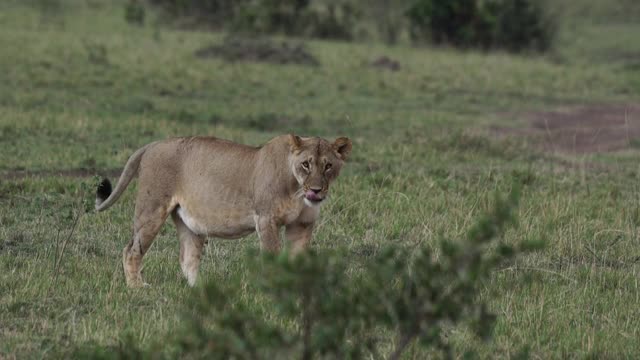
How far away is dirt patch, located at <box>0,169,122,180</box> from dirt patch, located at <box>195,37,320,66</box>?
13538mm

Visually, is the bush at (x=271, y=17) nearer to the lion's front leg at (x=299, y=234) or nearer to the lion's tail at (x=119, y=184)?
the lion's tail at (x=119, y=184)

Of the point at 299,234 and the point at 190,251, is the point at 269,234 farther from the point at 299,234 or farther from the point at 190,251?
the point at 190,251

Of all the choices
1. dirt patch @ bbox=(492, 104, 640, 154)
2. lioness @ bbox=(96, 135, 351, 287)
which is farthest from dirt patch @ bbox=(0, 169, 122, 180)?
dirt patch @ bbox=(492, 104, 640, 154)

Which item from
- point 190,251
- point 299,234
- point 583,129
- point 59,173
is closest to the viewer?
point 299,234

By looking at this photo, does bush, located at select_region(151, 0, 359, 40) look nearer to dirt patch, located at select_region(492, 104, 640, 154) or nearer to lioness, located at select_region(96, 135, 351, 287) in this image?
dirt patch, located at select_region(492, 104, 640, 154)

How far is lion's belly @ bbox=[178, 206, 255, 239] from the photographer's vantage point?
262 inches

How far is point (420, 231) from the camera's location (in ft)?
28.1

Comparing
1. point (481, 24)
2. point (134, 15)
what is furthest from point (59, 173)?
point (481, 24)

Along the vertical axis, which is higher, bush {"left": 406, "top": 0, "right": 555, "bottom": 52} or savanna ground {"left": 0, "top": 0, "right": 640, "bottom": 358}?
savanna ground {"left": 0, "top": 0, "right": 640, "bottom": 358}

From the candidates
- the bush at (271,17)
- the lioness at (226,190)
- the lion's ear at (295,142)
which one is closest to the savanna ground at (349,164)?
the lioness at (226,190)

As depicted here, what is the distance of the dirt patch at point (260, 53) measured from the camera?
24734 millimetres

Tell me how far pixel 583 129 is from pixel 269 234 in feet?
37.9

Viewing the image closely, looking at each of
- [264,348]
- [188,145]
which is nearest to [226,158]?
[188,145]

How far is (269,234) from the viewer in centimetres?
637
